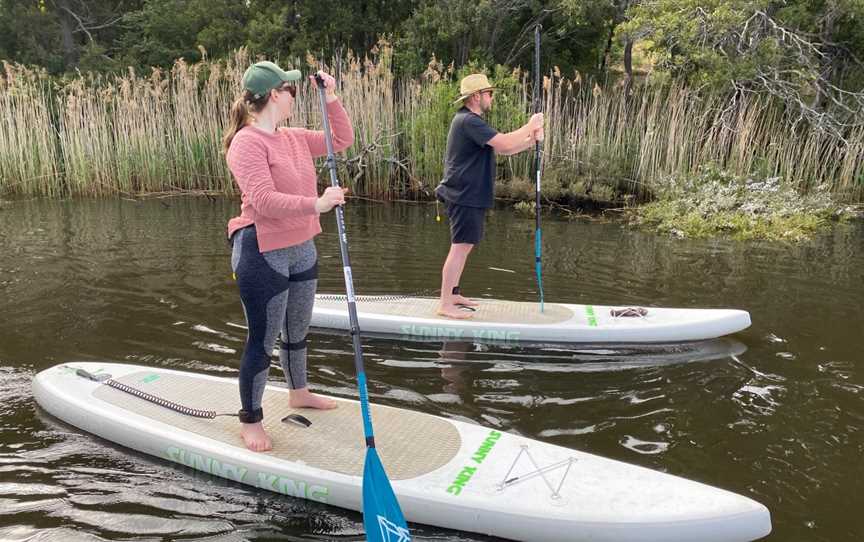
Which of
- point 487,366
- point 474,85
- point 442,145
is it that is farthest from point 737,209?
point 487,366

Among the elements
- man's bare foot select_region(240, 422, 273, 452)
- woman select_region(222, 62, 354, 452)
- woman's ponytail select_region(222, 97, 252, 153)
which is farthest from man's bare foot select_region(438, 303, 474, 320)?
woman's ponytail select_region(222, 97, 252, 153)

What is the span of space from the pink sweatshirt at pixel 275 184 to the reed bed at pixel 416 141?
800 centimetres

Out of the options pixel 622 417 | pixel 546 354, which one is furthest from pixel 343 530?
pixel 546 354

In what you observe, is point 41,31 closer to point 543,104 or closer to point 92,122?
point 92,122

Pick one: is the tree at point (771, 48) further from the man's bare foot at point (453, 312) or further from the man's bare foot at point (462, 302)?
the man's bare foot at point (453, 312)

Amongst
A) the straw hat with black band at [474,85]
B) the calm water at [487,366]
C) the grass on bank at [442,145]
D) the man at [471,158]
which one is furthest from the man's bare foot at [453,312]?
the grass on bank at [442,145]

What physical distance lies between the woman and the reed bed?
803 centimetres

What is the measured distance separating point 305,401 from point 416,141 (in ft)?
27.2

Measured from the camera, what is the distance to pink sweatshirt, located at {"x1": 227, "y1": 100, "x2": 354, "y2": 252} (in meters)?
3.13

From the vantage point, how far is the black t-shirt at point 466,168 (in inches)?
212

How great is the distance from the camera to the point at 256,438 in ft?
11.4

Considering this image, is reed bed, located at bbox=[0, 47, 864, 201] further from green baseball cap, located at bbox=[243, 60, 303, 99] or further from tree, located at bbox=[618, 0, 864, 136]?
green baseball cap, located at bbox=[243, 60, 303, 99]

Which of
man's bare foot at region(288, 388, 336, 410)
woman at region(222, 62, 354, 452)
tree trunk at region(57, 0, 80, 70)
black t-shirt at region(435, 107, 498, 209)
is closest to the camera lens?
woman at region(222, 62, 354, 452)

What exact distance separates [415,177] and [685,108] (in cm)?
436
